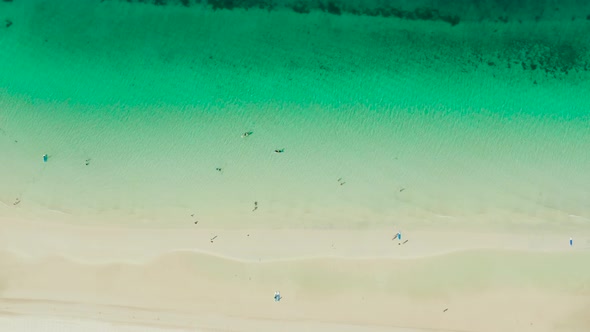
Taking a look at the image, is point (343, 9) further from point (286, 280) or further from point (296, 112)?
point (286, 280)

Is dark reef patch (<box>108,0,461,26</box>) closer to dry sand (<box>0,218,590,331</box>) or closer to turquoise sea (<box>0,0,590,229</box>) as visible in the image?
turquoise sea (<box>0,0,590,229</box>)

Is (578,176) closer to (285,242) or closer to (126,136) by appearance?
(285,242)

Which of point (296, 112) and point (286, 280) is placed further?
point (296, 112)

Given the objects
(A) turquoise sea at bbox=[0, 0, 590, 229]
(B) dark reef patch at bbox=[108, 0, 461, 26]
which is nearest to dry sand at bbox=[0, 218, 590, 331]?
(A) turquoise sea at bbox=[0, 0, 590, 229]

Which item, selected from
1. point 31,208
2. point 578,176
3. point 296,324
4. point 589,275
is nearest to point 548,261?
point 589,275

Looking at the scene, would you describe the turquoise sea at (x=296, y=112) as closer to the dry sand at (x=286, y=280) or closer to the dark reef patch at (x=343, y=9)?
the dark reef patch at (x=343, y=9)

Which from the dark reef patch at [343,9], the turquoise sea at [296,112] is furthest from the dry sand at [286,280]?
the dark reef patch at [343,9]

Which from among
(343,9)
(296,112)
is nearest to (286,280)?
(296,112)
